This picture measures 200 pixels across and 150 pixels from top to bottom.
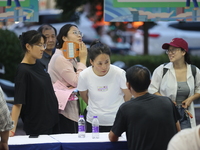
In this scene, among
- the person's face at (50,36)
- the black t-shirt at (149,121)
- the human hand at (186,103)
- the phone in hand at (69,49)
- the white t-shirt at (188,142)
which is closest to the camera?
the white t-shirt at (188,142)

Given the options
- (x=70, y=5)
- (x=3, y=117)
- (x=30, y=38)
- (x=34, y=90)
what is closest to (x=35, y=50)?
(x=30, y=38)

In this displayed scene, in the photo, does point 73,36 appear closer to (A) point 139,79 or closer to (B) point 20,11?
(B) point 20,11

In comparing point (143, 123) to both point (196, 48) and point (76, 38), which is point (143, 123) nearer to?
point (76, 38)

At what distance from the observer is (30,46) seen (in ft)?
16.8

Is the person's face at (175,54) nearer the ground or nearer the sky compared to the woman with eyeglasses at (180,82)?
nearer the sky

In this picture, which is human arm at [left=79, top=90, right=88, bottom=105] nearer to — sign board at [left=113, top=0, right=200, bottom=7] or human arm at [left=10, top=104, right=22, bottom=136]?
human arm at [left=10, top=104, right=22, bottom=136]

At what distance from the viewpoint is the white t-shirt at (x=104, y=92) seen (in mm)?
5148

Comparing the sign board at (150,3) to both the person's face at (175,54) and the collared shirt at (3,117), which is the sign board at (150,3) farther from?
the collared shirt at (3,117)

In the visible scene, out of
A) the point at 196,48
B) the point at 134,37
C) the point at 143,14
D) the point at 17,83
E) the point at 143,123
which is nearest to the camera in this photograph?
the point at 143,123

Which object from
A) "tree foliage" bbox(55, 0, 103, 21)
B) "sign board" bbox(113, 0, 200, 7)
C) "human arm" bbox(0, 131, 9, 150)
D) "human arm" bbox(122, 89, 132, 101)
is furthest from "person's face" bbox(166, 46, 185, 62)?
"tree foliage" bbox(55, 0, 103, 21)

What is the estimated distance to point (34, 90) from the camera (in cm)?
508

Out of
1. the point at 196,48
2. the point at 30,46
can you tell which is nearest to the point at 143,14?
the point at 30,46

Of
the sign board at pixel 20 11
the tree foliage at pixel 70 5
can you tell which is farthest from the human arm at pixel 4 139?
the tree foliage at pixel 70 5

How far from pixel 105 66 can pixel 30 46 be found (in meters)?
A: 0.90
